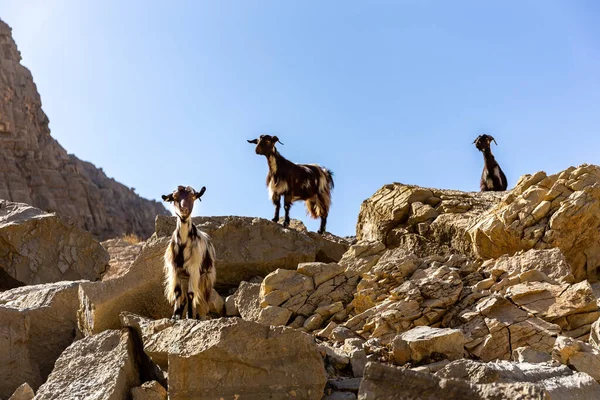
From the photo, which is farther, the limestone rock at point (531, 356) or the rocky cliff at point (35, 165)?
the rocky cliff at point (35, 165)

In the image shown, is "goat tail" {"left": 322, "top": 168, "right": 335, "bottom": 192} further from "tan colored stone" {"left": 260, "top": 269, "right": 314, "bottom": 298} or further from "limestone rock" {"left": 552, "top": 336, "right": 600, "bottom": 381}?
"limestone rock" {"left": 552, "top": 336, "right": 600, "bottom": 381}

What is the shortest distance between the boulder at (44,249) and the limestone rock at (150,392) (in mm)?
7445

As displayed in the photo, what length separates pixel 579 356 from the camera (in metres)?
5.86

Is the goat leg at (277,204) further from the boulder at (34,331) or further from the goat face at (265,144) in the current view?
the boulder at (34,331)

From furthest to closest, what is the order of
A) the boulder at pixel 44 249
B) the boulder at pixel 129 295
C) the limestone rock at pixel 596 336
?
the boulder at pixel 44 249, the boulder at pixel 129 295, the limestone rock at pixel 596 336

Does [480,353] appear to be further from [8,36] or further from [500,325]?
[8,36]

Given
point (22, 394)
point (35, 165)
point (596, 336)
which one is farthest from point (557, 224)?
point (35, 165)

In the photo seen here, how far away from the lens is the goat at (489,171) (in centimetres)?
1700

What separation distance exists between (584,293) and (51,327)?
20.8 ft

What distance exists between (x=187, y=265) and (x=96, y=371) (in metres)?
2.68

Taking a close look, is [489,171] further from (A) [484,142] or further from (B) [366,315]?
(B) [366,315]

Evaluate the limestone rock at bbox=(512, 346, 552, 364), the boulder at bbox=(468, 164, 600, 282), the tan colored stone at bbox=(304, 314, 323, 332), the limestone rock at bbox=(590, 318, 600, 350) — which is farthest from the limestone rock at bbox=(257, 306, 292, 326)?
the limestone rock at bbox=(590, 318, 600, 350)

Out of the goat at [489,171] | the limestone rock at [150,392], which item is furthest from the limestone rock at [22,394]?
the goat at [489,171]

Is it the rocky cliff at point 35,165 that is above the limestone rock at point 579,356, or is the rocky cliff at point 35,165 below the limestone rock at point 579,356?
above
